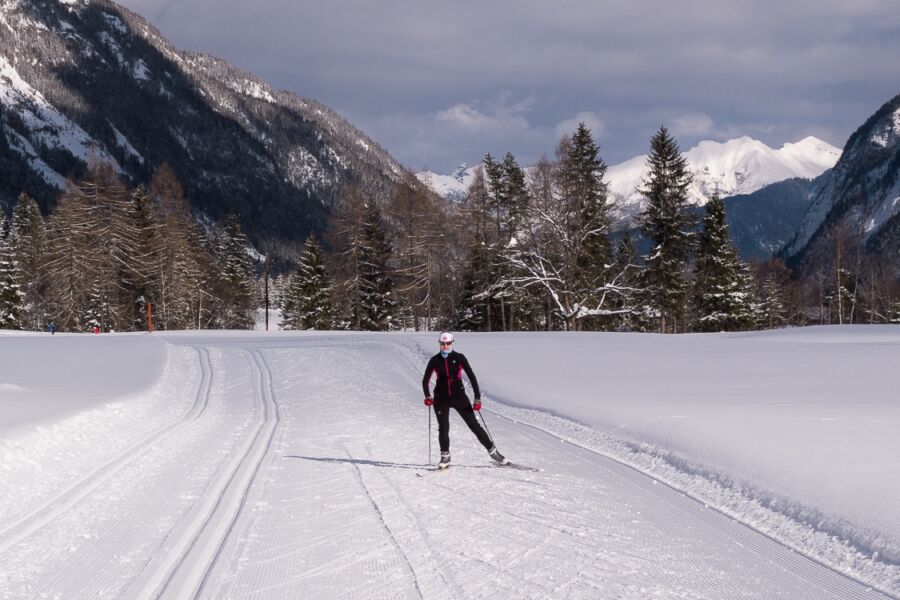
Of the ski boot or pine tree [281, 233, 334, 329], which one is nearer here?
the ski boot

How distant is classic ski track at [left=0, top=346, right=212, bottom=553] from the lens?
22.2ft

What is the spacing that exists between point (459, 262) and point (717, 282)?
59.1 ft

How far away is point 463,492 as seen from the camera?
8.35 meters

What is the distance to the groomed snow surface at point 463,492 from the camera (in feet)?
18.1

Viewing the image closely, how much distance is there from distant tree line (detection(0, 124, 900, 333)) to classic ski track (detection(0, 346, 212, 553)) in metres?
26.2

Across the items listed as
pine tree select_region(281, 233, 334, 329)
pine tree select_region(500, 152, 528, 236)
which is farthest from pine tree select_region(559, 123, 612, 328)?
pine tree select_region(281, 233, 334, 329)

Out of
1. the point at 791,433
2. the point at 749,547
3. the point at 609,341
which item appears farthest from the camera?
the point at 609,341

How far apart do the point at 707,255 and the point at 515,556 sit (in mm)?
44704

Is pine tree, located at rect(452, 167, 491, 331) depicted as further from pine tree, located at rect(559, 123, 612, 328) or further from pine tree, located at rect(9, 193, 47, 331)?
pine tree, located at rect(9, 193, 47, 331)

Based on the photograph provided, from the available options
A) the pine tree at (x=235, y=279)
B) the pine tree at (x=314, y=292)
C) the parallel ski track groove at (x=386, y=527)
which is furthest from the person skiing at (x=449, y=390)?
the pine tree at (x=235, y=279)

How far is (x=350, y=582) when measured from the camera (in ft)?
17.5

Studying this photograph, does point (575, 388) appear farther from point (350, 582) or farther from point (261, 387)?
point (350, 582)

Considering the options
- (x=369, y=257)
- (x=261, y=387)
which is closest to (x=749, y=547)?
(x=261, y=387)

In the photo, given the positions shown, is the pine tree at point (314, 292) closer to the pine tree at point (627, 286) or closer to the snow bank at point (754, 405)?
the pine tree at point (627, 286)
